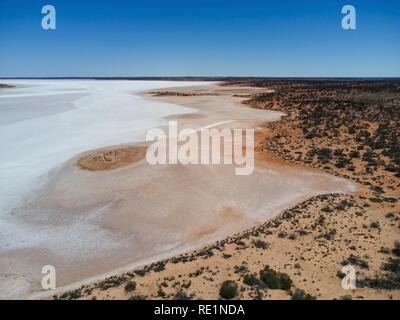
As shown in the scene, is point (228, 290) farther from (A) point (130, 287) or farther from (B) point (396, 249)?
(B) point (396, 249)

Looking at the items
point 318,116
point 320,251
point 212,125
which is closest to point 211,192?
point 320,251

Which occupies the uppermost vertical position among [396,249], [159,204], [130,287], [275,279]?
[159,204]

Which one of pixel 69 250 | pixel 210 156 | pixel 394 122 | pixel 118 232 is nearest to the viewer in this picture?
pixel 69 250

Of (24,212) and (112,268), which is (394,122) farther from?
(24,212)

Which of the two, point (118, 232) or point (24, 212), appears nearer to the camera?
point (118, 232)

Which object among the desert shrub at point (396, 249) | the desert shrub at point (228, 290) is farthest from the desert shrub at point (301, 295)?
the desert shrub at point (396, 249)

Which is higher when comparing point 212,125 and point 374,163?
point 212,125

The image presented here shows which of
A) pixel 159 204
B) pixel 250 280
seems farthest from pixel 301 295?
pixel 159 204
